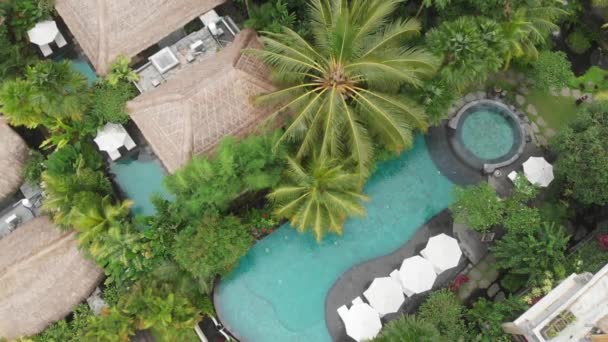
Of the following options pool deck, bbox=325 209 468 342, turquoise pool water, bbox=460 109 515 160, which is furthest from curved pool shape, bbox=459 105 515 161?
pool deck, bbox=325 209 468 342

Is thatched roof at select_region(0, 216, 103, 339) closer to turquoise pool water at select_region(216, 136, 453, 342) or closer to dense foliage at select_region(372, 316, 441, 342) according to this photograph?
turquoise pool water at select_region(216, 136, 453, 342)

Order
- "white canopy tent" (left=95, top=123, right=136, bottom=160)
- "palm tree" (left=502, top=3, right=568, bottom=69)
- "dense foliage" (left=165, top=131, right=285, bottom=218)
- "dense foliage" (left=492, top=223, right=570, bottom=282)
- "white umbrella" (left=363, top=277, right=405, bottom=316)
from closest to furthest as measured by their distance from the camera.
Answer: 1. "dense foliage" (left=165, top=131, right=285, bottom=218)
2. "palm tree" (left=502, top=3, right=568, bottom=69)
3. "dense foliage" (left=492, top=223, right=570, bottom=282)
4. "white umbrella" (left=363, top=277, right=405, bottom=316)
5. "white canopy tent" (left=95, top=123, right=136, bottom=160)

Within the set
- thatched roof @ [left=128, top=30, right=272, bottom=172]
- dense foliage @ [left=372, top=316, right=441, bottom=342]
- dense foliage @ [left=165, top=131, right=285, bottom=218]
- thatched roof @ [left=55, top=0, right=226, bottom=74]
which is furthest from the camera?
thatched roof @ [left=55, top=0, right=226, bottom=74]

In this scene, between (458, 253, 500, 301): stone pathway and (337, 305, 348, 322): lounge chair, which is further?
(458, 253, 500, 301): stone pathway

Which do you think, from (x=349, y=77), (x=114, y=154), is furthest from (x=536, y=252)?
(x=114, y=154)

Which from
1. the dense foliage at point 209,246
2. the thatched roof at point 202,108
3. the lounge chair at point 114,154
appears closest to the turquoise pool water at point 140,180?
the lounge chair at point 114,154

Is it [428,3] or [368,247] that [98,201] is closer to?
[368,247]
